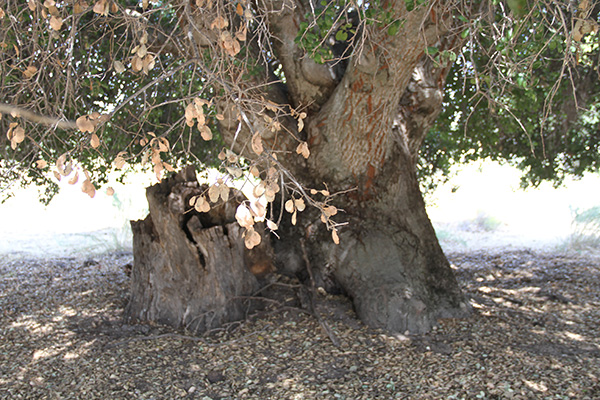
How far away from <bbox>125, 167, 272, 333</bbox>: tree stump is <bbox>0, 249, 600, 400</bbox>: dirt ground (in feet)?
0.49

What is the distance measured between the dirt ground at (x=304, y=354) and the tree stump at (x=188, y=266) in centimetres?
15

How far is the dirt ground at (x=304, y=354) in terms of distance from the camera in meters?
2.95

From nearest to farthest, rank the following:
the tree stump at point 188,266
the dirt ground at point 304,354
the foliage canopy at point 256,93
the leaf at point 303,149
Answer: the leaf at point 303,149
the dirt ground at point 304,354
the foliage canopy at point 256,93
the tree stump at point 188,266

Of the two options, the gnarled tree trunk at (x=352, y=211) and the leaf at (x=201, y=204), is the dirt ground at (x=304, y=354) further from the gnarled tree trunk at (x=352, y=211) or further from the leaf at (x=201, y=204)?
the leaf at (x=201, y=204)

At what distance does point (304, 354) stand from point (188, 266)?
1143 mm

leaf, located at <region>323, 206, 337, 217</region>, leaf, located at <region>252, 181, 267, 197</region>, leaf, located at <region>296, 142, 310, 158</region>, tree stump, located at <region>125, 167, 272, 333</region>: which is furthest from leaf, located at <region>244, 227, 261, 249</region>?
tree stump, located at <region>125, 167, 272, 333</region>

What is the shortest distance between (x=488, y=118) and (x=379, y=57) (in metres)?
2.49

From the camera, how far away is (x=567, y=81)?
5340mm

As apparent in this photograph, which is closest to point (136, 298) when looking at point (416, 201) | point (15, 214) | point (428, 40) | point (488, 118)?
point (416, 201)

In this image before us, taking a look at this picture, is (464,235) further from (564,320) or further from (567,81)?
(564,320)

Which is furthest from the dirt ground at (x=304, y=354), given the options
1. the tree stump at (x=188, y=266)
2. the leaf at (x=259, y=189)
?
the leaf at (x=259, y=189)

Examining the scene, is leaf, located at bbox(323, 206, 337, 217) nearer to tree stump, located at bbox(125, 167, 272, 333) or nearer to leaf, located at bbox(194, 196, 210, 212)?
leaf, located at bbox(194, 196, 210, 212)

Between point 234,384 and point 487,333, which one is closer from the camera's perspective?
point 234,384

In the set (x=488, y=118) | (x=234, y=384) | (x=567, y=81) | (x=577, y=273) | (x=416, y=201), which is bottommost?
(x=234, y=384)
